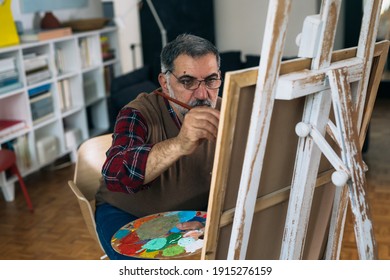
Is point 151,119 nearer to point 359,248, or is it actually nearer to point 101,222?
point 101,222

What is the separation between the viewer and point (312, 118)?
99 centimetres

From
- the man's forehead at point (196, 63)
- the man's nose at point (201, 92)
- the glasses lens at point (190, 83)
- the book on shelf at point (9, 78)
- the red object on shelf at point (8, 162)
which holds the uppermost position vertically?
the man's forehead at point (196, 63)

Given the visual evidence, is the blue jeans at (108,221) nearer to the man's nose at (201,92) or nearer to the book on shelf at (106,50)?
the man's nose at (201,92)

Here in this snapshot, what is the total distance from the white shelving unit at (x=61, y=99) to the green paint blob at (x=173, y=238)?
7.22 ft

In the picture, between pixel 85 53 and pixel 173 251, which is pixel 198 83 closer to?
pixel 173 251

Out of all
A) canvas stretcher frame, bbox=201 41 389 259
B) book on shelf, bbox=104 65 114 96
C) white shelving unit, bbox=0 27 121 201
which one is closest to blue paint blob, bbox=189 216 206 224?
canvas stretcher frame, bbox=201 41 389 259

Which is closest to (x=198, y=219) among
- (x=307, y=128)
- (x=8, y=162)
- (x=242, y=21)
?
(x=307, y=128)

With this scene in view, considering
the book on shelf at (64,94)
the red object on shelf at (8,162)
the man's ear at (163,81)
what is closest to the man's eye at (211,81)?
the man's ear at (163,81)

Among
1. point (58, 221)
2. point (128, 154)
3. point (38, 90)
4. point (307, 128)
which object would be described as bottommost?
point (58, 221)

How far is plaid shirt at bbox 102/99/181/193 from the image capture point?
125 cm

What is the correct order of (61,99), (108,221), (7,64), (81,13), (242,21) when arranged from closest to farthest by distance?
(108,221)
(242,21)
(7,64)
(61,99)
(81,13)

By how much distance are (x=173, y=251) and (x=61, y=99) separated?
2806 mm

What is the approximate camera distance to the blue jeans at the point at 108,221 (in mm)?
1460
